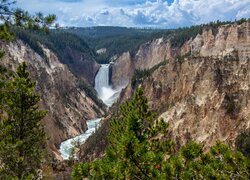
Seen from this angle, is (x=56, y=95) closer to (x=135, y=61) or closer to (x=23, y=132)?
(x=135, y=61)

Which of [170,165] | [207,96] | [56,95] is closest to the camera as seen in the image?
[170,165]

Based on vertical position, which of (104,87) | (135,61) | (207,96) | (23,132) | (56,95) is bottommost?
(104,87)

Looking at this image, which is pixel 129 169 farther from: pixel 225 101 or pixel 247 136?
pixel 225 101

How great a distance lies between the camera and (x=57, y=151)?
7744 cm

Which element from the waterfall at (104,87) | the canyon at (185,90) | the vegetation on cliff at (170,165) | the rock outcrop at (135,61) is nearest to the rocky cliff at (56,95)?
the canyon at (185,90)

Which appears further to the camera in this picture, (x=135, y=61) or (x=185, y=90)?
(x=135, y=61)

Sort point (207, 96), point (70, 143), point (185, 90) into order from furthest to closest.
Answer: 1. point (70, 143)
2. point (185, 90)
3. point (207, 96)

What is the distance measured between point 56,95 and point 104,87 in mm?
71979

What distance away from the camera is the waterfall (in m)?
162

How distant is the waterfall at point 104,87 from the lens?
161688 mm

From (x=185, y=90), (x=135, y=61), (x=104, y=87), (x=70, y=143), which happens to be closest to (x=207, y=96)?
(x=185, y=90)

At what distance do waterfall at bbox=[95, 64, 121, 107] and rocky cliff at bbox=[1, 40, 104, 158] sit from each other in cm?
2916

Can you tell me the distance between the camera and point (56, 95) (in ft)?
335

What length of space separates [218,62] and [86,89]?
8431 centimetres
